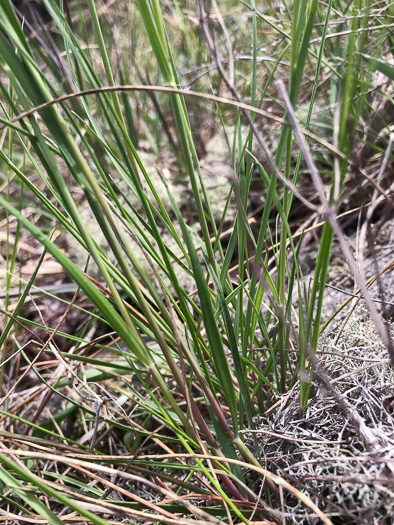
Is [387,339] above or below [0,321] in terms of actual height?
above

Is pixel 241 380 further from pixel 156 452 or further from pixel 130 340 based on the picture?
pixel 156 452

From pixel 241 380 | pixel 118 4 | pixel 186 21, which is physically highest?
pixel 118 4

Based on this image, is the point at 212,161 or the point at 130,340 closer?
the point at 130,340

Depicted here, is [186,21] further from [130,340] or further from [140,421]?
[130,340]

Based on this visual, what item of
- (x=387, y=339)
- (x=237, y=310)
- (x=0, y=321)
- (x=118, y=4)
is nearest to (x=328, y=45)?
(x=237, y=310)

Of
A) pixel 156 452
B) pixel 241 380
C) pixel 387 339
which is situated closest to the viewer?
pixel 387 339

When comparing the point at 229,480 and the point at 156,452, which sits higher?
the point at 229,480

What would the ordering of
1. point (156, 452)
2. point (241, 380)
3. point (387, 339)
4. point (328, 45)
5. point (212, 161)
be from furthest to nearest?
point (212, 161)
point (328, 45)
point (156, 452)
point (241, 380)
point (387, 339)

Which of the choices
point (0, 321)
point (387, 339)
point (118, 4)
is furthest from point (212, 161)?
point (118, 4)

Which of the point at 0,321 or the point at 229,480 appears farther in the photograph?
the point at 0,321
